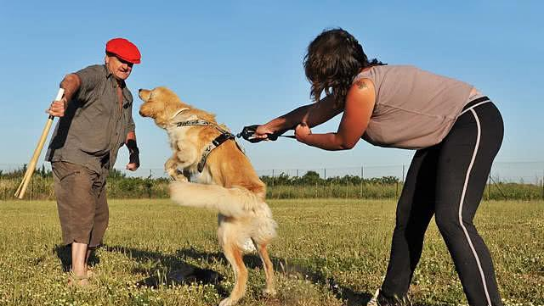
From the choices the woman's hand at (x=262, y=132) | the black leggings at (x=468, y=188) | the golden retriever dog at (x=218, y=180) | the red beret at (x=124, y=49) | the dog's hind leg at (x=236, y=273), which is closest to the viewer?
the black leggings at (x=468, y=188)

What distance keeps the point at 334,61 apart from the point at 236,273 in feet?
7.33

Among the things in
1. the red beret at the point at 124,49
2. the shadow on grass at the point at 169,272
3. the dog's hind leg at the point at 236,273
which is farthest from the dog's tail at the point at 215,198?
the red beret at the point at 124,49

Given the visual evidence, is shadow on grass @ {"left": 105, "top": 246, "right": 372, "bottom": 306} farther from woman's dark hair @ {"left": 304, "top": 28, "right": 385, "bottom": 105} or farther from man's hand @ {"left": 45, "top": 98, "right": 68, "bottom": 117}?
woman's dark hair @ {"left": 304, "top": 28, "right": 385, "bottom": 105}

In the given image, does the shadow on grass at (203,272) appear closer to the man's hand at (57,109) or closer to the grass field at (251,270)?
the grass field at (251,270)

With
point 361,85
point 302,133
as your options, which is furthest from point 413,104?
point 302,133

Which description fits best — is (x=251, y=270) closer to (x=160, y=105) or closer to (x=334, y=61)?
(x=160, y=105)

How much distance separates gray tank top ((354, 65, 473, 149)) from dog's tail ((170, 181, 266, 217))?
158cm

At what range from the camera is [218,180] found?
6152 millimetres

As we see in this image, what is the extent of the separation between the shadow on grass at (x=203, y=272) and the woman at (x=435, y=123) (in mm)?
1629

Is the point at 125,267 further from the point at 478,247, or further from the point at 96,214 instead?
the point at 478,247

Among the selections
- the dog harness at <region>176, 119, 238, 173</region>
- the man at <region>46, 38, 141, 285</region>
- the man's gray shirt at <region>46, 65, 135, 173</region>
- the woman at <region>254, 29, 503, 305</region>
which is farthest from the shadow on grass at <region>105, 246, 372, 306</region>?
the woman at <region>254, 29, 503, 305</region>

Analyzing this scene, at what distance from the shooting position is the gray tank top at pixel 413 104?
13.6 ft

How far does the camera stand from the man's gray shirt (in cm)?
629

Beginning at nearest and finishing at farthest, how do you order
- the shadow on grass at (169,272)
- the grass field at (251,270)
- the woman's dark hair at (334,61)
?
1. the woman's dark hair at (334,61)
2. the grass field at (251,270)
3. the shadow on grass at (169,272)
